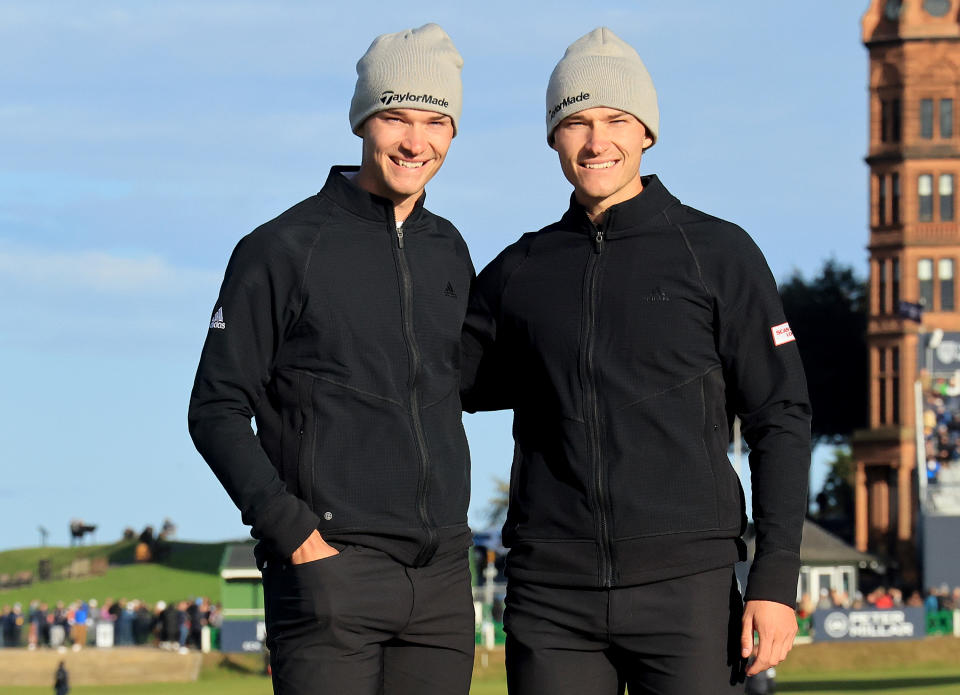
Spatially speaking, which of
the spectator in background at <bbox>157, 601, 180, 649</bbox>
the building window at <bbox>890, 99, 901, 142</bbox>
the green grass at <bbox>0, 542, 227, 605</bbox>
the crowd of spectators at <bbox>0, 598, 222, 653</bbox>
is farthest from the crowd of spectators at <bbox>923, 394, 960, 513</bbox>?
the spectator in background at <bbox>157, 601, 180, 649</bbox>

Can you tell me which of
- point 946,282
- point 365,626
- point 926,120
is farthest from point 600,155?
point 926,120

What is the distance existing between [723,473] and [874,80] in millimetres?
82314

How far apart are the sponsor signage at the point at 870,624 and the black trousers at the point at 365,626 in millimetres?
39582

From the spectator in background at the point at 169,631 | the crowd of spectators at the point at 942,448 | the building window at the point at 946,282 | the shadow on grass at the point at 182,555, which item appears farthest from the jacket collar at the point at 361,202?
the shadow on grass at the point at 182,555

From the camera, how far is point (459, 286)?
7.00 meters

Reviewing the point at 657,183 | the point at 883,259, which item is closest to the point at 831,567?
the point at 883,259

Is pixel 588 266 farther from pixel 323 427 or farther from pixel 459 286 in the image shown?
pixel 323 427

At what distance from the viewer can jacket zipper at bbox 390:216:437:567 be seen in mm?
6566

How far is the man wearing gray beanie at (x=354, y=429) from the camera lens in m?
6.48

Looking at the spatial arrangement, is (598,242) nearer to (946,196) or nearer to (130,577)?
(946,196)

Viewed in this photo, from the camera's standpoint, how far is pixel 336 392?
656 cm

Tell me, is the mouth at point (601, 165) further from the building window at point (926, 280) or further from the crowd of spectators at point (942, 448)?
the building window at point (926, 280)

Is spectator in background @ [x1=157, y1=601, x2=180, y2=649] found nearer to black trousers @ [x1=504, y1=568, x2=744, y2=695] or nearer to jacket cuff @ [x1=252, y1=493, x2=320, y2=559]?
black trousers @ [x1=504, y1=568, x2=744, y2=695]

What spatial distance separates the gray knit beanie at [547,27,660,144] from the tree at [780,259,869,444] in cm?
8202
